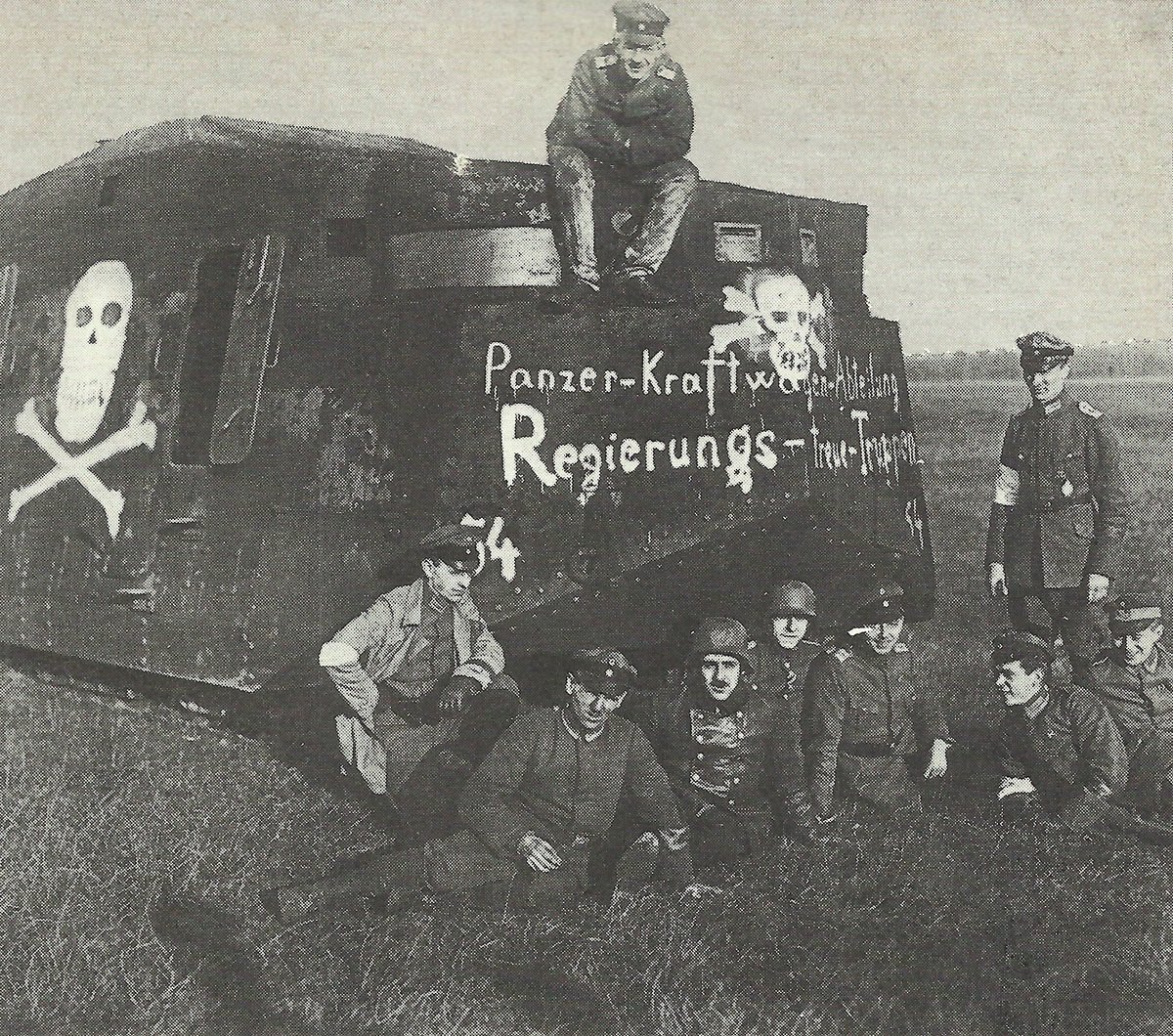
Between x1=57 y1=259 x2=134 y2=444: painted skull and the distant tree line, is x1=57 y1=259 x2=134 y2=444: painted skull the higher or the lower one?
the lower one

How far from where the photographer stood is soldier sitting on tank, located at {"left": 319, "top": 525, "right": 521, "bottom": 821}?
3416mm

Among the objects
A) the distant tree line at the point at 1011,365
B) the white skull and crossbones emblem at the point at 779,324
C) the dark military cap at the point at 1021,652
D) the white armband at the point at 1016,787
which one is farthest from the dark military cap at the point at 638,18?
the white armband at the point at 1016,787

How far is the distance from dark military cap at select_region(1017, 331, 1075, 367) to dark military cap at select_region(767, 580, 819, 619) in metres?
1.25

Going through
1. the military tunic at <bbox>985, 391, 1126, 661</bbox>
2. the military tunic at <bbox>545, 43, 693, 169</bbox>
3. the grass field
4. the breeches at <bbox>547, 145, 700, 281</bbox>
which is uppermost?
the military tunic at <bbox>545, 43, 693, 169</bbox>

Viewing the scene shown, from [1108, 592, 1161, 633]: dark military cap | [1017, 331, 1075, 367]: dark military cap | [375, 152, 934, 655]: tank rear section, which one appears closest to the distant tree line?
[1017, 331, 1075, 367]: dark military cap

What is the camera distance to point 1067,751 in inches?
151

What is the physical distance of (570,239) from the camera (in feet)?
11.8

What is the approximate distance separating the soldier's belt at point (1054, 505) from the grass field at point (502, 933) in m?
1.18

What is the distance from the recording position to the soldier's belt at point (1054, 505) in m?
4.20

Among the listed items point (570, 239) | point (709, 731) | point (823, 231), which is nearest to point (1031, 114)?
point (823, 231)

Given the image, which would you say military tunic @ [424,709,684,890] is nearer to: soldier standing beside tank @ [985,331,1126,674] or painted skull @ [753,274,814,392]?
painted skull @ [753,274,814,392]

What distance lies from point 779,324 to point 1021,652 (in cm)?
142

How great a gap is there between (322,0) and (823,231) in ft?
6.26

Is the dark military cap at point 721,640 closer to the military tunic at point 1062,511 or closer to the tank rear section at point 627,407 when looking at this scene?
the tank rear section at point 627,407
